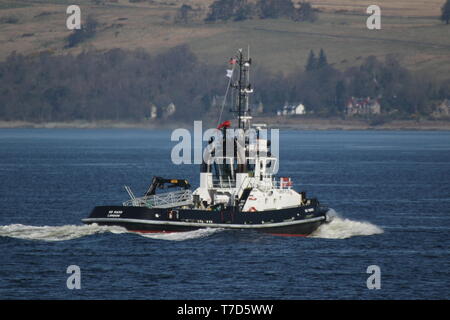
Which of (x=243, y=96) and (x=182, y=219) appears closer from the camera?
(x=182, y=219)

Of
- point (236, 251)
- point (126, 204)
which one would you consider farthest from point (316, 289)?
point (126, 204)

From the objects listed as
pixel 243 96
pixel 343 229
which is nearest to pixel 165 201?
pixel 243 96

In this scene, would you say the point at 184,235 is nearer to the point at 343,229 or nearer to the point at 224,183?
the point at 224,183

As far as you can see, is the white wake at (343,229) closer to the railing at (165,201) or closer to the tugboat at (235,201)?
the tugboat at (235,201)

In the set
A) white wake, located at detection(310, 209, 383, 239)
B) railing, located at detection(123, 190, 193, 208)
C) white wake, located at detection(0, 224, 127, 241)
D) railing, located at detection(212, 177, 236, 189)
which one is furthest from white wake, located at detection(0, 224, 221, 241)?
white wake, located at detection(310, 209, 383, 239)

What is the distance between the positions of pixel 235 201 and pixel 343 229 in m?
7.61

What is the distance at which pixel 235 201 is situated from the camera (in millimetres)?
63094

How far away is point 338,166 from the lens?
142 meters

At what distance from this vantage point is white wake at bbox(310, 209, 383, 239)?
64062 mm

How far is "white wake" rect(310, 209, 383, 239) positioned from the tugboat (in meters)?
0.83

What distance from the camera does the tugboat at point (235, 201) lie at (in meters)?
61.1

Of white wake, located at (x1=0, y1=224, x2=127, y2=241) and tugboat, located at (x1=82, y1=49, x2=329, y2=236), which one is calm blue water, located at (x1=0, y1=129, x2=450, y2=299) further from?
tugboat, located at (x1=82, y1=49, x2=329, y2=236)
